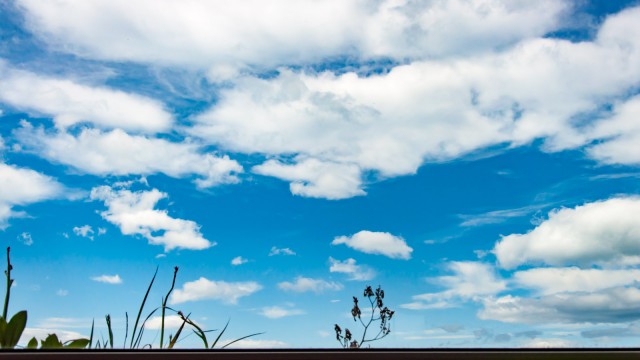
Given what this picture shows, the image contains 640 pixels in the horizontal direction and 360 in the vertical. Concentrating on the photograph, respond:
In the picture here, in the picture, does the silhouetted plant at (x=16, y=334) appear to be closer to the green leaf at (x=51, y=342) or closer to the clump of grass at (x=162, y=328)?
the green leaf at (x=51, y=342)

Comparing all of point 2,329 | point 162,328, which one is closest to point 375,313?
point 162,328

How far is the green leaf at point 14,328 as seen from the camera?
1.62 metres

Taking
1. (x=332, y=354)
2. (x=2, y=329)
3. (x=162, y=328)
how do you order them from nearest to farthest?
1. (x=332, y=354)
2. (x=2, y=329)
3. (x=162, y=328)

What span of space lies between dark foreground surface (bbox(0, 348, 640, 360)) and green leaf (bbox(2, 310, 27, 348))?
53 cm

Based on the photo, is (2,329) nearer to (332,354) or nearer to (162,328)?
(162,328)

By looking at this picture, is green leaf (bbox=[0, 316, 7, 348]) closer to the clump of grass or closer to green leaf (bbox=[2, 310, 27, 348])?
green leaf (bbox=[2, 310, 27, 348])

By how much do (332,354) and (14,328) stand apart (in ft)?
3.32

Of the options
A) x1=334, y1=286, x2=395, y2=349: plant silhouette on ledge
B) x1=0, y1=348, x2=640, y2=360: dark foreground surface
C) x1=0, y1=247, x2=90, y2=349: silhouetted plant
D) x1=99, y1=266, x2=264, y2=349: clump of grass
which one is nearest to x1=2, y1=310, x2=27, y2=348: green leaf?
x1=0, y1=247, x2=90, y2=349: silhouetted plant

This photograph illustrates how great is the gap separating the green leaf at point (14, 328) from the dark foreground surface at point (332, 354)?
53cm

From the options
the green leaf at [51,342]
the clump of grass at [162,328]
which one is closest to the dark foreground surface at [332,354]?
the green leaf at [51,342]

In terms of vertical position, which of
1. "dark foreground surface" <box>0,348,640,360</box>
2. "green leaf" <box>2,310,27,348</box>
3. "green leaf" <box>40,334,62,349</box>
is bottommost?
"dark foreground surface" <box>0,348,640,360</box>

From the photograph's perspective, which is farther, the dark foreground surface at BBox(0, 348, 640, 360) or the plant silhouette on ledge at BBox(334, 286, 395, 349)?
the plant silhouette on ledge at BBox(334, 286, 395, 349)

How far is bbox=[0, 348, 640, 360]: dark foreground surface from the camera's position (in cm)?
111

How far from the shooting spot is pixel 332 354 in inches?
44.5
